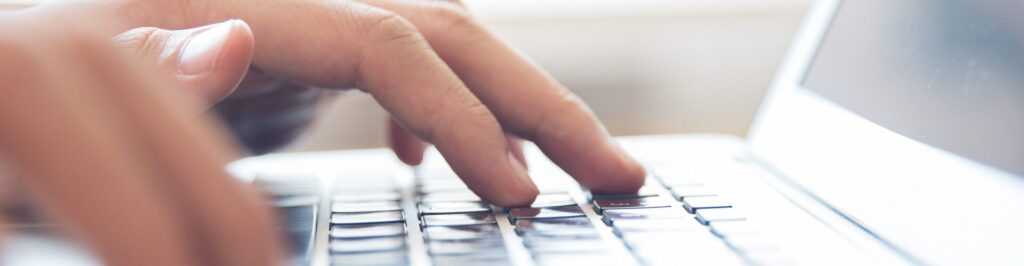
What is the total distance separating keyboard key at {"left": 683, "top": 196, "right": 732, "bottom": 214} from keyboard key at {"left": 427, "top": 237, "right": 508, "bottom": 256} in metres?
0.10

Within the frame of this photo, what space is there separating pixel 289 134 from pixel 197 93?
28 centimetres

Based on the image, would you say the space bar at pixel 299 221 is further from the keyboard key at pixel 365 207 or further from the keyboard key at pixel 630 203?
the keyboard key at pixel 630 203

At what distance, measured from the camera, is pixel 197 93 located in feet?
1.48

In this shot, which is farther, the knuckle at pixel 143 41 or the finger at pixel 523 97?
the finger at pixel 523 97

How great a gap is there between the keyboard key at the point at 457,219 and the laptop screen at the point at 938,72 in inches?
7.6

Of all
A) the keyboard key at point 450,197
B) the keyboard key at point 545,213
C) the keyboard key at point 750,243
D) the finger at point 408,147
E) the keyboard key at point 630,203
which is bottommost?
the keyboard key at point 750,243

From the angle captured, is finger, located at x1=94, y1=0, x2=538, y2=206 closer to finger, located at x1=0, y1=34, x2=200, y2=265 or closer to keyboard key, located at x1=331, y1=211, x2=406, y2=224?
keyboard key, located at x1=331, y1=211, x2=406, y2=224

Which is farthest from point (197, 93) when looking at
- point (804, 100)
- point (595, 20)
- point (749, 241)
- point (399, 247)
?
point (595, 20)

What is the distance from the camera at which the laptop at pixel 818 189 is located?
41 centimetres

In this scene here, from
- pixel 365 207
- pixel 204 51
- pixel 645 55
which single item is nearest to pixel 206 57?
pixel 204 51

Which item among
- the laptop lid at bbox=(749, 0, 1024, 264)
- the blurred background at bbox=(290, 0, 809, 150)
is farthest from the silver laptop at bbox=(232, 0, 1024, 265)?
the blurred background at bbox=(290, 0, 809, 150)

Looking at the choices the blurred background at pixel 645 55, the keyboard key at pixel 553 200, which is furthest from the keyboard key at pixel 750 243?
the blurred background at pixel 645 55

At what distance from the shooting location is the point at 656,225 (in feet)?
1.50

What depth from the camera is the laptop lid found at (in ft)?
1.33
